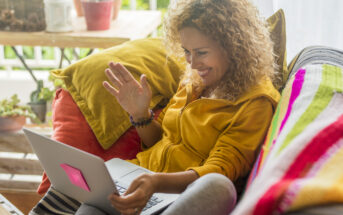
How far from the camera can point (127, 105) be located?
4.40 ft

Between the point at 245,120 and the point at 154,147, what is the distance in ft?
1.02

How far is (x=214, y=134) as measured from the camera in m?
1.23

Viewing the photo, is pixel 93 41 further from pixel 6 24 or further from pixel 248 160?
pixel 248 160

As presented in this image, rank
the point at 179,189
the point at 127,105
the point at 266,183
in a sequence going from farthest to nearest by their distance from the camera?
1. the point at 127,105
2. the point at 179,189
3. the point at 266,183

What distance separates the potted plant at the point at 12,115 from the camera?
2.08m

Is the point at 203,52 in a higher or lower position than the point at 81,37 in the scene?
higher

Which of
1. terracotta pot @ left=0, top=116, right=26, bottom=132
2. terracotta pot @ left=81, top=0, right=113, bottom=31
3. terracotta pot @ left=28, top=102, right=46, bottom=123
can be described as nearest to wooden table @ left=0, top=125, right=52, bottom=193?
terracotta pot @ left=0, top=116, right=26, bottom=132

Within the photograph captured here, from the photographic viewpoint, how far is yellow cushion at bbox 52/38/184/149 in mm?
1506

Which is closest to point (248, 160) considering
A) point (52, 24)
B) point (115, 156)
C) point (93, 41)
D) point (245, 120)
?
point (245, 120)

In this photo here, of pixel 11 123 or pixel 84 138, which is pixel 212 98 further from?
pixel 11 123

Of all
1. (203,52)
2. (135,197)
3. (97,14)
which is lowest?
(135,197)

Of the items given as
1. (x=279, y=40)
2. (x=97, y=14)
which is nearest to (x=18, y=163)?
(x=97, y=14)

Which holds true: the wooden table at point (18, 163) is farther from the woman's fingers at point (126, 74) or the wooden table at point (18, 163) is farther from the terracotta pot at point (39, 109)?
the woman's fingers at point (126, 74)

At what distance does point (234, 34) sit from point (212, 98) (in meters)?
0.18
